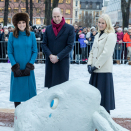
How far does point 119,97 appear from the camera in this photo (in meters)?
6.01

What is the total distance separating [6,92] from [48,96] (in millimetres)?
4303

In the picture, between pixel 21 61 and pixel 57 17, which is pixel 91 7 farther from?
pixel 21 61

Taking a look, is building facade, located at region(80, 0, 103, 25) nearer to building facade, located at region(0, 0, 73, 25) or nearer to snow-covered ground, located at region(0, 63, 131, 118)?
building facade, located at region(0, 0, 73, 25)

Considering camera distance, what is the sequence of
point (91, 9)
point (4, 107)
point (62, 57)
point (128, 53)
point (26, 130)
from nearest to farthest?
point (26, 130)
point (62, 57)
point (4, 107)
point (128, 53)
point (91, 9)

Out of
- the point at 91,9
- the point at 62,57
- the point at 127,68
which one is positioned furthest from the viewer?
the point at 91,9

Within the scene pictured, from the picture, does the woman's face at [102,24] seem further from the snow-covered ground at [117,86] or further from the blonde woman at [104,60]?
the snow-covered ground at [117,86]

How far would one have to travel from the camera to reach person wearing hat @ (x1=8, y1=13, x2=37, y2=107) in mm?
4059

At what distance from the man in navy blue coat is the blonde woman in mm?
491

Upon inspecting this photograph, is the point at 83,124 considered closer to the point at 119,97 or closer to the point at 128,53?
the point at 119,97

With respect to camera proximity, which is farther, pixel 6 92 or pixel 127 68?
pixel 127 68

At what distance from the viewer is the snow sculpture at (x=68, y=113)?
2262 millimetres

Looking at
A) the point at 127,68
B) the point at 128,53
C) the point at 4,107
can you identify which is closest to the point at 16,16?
the point at 4,107

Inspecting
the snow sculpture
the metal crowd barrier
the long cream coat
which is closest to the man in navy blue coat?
the long cream coat

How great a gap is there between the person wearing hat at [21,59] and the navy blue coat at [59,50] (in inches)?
16.7
